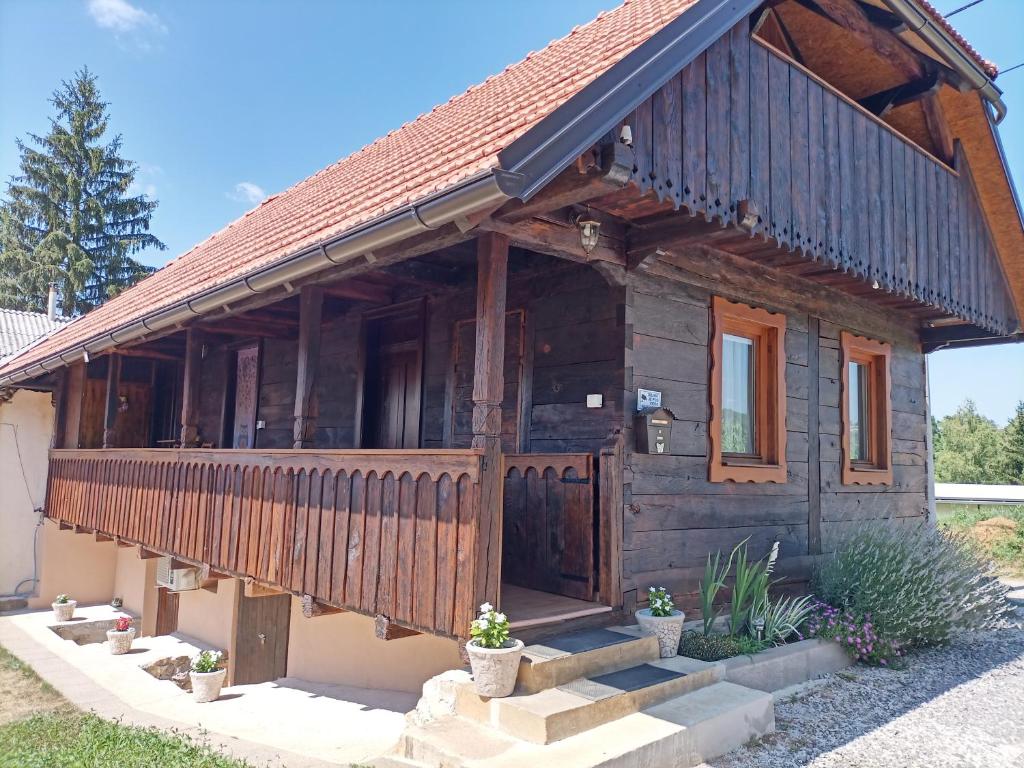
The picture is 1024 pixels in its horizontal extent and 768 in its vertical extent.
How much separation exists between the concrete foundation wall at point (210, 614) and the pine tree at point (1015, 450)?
103 ft

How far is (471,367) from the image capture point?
720 centimetres

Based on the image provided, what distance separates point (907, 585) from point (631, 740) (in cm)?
384

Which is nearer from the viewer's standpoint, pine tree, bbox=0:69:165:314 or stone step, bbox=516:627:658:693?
stone step, bbox=516:627:658:693

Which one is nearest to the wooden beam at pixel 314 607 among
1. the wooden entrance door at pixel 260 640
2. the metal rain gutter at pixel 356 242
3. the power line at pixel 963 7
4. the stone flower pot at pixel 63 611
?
the metal rain gutter at pixel 356 242

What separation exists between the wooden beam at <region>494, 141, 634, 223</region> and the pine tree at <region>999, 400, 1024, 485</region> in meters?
32.9

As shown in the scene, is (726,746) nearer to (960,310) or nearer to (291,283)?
(291,283)

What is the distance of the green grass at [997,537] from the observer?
1348cm

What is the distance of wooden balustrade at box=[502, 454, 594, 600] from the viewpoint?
212 inches

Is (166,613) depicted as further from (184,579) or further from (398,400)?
(398,400)

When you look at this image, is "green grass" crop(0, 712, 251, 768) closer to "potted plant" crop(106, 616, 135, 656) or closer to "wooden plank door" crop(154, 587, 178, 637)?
"potted plant" crop(106, 616, 135, 656)

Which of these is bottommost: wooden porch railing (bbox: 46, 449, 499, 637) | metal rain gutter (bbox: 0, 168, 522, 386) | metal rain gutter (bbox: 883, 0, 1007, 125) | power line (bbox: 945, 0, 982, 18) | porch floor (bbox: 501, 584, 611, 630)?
porch floor (bbox: 501, 584, 611, 630)

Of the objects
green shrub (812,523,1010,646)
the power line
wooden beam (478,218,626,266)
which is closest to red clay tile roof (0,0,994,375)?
wooden beam (478,218,626,266)

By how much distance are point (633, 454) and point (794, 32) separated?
4.60 m

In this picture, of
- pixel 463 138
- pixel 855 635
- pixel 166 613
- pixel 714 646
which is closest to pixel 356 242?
pixel 463 138
